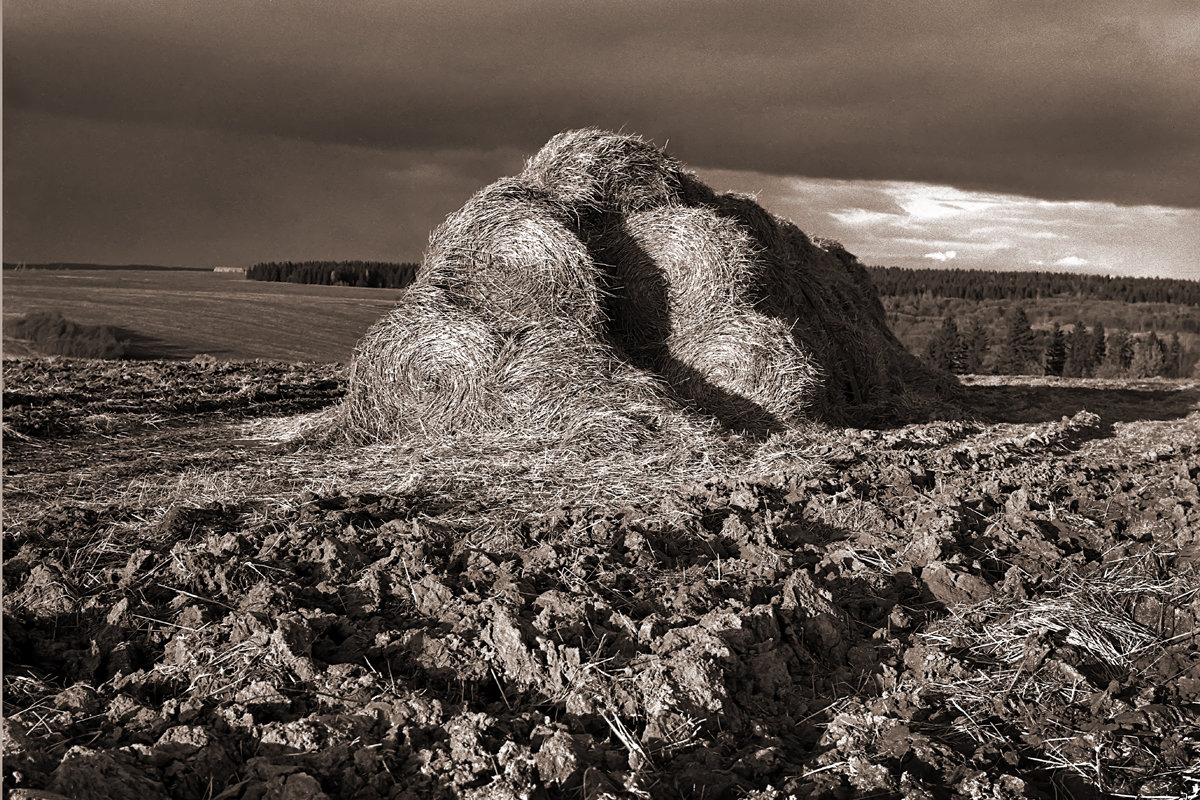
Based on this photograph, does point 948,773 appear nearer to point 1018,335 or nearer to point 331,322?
point 331,322

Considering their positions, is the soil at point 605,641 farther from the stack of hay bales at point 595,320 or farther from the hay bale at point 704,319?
the hay bale at point 704,319

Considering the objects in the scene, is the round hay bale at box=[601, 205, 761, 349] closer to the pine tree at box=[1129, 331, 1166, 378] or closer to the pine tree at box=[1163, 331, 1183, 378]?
the pine tree at box=[1129, 331, 1166, 378]

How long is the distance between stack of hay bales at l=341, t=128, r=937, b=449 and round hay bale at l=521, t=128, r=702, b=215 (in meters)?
0.02

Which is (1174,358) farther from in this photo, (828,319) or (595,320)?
(595,320)

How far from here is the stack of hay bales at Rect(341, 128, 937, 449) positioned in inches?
306

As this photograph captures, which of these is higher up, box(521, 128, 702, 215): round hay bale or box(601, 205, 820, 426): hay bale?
box(521, 128, 702, 215): round hay bale

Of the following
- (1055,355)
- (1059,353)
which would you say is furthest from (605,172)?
(1059,353)

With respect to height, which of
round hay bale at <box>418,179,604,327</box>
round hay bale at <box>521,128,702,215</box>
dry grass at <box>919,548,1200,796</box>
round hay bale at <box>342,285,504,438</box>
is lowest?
dry grass at <box>919,548,1200,796</box>

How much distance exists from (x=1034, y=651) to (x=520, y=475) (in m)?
3.66

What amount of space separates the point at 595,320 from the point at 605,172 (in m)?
1.81

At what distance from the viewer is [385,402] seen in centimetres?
817

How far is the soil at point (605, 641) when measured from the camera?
113 inches

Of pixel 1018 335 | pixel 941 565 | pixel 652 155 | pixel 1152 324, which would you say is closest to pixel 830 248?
pixel 652 155

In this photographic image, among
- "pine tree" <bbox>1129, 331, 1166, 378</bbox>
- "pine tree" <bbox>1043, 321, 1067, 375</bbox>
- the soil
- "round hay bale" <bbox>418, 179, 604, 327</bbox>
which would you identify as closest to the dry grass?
the soil
